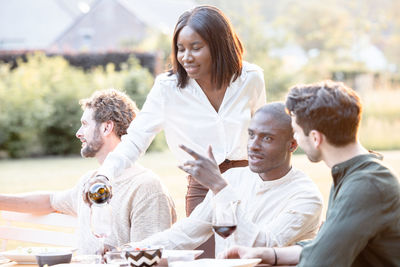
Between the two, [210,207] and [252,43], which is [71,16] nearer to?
[252,43]

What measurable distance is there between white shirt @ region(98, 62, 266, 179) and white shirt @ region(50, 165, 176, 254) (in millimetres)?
197

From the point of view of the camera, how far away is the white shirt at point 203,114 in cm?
353

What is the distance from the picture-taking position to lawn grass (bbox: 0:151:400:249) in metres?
11.7

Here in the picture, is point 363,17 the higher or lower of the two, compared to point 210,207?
higher

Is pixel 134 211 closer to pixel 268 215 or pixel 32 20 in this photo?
pixel 268 215

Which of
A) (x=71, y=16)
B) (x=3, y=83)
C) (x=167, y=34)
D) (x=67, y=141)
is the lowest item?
(x=67, y=141)

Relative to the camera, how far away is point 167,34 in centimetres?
2639

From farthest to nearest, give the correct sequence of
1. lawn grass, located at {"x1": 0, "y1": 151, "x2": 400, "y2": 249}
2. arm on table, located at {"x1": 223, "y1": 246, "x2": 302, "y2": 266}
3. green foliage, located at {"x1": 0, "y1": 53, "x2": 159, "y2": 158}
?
green foliage, located at {"x1": 0, "y1": 53, "x2": 159, "y2": 158} < lawn grass, located at {"x1": 0, "y1": 151, "x2": 400, "y2": 249} < arm on table, located at {"x1": 223, "y1": 246, "x2": 302, "y2": 266}

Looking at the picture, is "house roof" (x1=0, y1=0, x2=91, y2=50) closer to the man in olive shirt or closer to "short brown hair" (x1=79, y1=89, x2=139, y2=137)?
"short brown hair" (x1=79, y1=89, x2=139, y2=137)

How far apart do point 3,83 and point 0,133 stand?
164cm

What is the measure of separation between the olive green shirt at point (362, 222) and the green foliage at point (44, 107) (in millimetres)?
15517

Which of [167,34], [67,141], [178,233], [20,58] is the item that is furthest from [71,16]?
[178,233]

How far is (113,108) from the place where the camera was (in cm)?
363

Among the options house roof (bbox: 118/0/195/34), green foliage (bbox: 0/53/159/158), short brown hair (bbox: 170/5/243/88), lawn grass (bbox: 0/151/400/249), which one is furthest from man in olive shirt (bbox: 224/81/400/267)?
house roof (bbox: 118/0/195/34)
